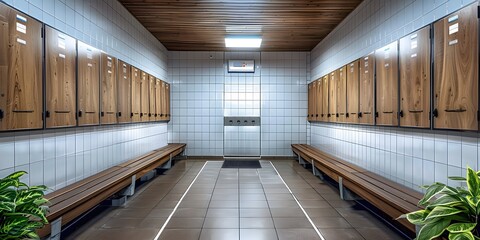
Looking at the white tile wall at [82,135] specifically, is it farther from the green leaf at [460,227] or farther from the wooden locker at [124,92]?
the green leaf at [460,227]

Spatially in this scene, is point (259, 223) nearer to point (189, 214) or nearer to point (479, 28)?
point (189, 214)

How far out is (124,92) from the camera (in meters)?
5.23

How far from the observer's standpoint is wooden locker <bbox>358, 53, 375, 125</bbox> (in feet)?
14.4

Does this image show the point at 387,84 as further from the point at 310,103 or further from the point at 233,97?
the point at 233,97

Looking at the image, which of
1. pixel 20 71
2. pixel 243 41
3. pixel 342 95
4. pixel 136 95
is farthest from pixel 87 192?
pixel 243 41

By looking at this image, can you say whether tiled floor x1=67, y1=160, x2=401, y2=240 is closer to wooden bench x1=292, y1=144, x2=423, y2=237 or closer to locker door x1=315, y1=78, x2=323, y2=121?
wooden bench x1=292, y1=144, x2=423, y2=237

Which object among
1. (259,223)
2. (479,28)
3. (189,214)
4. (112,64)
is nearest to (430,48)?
(479,28)

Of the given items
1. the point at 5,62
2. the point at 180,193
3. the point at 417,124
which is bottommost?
the point at 180,193

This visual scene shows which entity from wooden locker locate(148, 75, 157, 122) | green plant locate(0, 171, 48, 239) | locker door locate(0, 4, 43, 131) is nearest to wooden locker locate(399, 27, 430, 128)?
green plant locate(0, 171, 48, 239)

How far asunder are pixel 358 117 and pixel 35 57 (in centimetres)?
427

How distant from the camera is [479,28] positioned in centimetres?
241

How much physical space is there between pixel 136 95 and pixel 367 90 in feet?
13.0

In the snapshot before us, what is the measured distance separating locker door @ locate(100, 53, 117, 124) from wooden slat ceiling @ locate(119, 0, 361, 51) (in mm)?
1294

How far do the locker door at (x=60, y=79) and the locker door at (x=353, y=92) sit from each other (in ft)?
13.1
